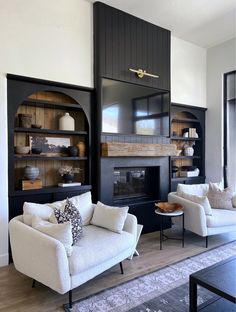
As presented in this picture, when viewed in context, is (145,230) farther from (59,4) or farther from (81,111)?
(59,4)

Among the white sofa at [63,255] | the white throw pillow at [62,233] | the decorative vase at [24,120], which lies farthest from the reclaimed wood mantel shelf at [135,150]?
the white throw pillow at [62,233]

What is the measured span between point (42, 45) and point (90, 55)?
720 millimetres

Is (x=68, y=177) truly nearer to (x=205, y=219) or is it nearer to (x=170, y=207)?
(x=170, y=207)

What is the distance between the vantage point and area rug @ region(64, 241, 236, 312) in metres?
2.10

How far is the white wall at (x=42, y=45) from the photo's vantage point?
9.62 feet

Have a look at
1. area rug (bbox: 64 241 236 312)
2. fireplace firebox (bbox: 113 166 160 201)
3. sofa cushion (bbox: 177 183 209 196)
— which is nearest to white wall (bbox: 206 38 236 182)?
sofa cushion (bbox: 177 183 209 196)

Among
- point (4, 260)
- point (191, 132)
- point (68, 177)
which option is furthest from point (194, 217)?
point (4, 260)

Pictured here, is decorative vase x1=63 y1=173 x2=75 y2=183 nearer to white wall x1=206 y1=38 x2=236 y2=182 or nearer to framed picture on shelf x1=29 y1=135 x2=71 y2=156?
framed picture on shelf x1=29 y1=135 x2=71 y2=156

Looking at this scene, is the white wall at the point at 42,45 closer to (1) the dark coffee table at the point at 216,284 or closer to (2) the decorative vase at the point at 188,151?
(1) the dark coffee table at the point at 216,284

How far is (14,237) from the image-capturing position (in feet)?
7.63

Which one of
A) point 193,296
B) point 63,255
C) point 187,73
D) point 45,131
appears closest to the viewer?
point 193,296

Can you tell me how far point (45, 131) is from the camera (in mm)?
3311

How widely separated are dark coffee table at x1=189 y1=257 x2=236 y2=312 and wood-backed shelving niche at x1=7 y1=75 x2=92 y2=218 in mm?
2075

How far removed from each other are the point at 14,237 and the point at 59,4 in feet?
9.73
